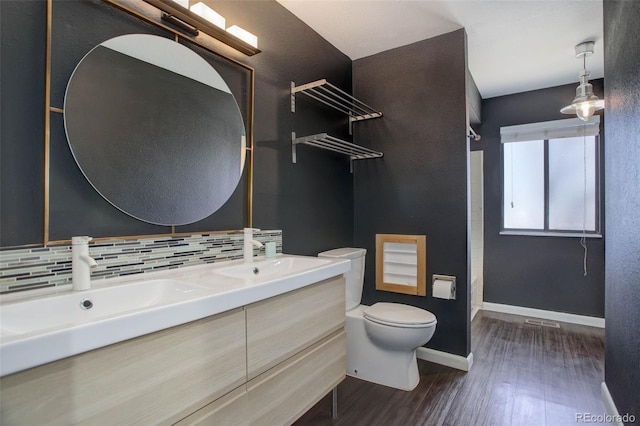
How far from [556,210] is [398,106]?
2266mm

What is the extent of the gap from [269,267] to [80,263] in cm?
81

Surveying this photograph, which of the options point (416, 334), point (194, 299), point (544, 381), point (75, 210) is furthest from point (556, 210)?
point (75, 210)

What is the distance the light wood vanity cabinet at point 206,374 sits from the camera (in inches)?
26.9

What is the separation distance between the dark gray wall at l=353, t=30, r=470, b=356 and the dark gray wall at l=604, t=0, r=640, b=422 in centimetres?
78

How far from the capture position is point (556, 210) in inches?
136

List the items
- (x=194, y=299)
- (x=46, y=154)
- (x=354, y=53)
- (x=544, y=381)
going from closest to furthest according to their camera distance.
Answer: (x=194, y=299), (x=46, y=154), (x=544, y=381), (x=354, y=53)

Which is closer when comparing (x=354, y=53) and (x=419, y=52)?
(x=419, y=52)

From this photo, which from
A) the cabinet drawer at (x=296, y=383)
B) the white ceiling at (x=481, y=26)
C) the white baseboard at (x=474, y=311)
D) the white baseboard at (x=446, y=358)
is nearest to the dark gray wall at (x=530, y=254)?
the white baseboard at (x=474, y=311)

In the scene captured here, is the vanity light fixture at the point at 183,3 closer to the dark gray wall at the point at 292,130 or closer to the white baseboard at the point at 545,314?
the dark gray wall at the point at 292,130

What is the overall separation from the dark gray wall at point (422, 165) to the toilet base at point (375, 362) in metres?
0.52

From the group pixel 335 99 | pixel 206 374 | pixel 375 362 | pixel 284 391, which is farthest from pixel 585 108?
pixel 206 374

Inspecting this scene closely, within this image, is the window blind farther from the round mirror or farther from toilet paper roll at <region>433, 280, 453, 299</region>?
the round mirror

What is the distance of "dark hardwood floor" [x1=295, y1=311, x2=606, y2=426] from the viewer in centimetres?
173

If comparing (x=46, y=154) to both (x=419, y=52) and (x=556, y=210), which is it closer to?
(x=419, y=52)
